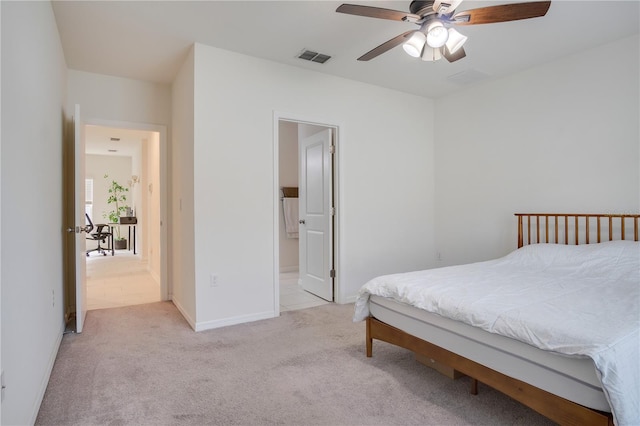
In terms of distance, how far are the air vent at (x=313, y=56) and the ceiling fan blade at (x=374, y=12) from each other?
1.29 metres

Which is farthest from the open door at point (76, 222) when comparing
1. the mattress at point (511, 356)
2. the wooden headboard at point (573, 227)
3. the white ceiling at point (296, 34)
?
the wooden headboard at point (573, 227)

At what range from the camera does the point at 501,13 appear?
2154 mm

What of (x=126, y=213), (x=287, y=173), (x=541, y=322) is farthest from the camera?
(x=126, y=213)

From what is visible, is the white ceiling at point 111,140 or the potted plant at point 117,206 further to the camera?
the potted plant at point 117,206

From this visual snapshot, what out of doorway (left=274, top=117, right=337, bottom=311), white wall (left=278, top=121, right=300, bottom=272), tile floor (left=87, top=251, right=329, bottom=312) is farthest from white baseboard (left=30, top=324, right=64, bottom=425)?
white wall (left=278, top=121, right=300, bottom=272)

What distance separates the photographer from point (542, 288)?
2240 millimetres

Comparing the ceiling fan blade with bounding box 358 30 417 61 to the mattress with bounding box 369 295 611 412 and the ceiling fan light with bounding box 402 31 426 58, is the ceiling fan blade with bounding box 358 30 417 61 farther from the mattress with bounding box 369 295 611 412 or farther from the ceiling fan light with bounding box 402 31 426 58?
Answer: the mattress with bounding box 369 295 611 412

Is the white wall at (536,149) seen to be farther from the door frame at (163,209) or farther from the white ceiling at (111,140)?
the white ceiling at (111,140)

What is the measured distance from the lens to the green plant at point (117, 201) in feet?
31.1

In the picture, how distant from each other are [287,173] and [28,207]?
4.52 meters

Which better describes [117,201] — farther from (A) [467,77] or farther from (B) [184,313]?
(A) [467,77]

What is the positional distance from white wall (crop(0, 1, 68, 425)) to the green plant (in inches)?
293

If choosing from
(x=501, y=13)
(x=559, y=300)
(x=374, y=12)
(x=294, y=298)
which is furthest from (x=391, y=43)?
(x=294, y=298)

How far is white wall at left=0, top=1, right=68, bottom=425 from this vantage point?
1.46 metres
